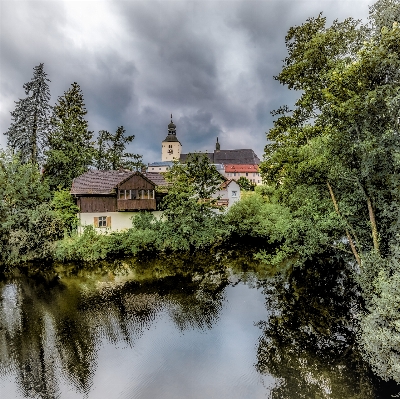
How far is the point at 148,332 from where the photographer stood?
10.4 metres

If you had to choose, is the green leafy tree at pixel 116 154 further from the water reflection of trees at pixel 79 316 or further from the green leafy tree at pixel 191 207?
the water reflection of trees at pixel 79 316

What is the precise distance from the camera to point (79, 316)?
11484 mm

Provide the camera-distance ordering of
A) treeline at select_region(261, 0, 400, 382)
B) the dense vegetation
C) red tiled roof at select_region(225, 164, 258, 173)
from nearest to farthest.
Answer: treeline at select_region(261, 0, 400, 382), the dense vegetation, red tiled roof at select_region(225, 164, 258, 173)

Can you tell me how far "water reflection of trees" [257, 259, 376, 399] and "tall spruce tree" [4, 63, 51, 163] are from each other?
79.4 ft

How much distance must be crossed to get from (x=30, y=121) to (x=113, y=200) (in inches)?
432

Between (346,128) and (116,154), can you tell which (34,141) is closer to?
(116,154)

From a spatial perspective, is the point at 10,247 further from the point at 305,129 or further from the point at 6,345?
the point at 305,129

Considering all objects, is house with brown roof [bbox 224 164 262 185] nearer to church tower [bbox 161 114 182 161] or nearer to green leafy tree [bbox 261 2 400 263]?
church tower [bbox 161 114 182 161]

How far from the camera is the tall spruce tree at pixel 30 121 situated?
25.1 m

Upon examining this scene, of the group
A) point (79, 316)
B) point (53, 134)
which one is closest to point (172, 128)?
point (53, 134)

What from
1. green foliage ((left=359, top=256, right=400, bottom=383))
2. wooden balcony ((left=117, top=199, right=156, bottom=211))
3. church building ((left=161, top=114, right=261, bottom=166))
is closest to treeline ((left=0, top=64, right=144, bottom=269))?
wooden balcony ((left=117, top=199, right=156, bottom=211))

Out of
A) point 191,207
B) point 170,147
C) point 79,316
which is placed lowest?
point 79,316

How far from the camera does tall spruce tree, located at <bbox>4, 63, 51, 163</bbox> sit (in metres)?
25.1

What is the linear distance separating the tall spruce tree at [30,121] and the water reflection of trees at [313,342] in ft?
79.4
